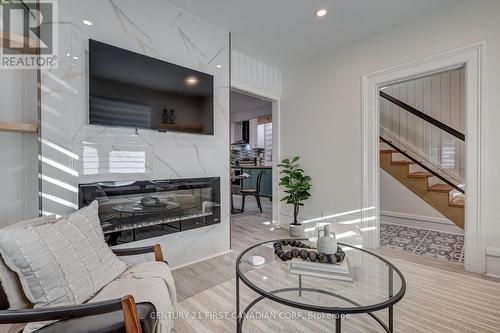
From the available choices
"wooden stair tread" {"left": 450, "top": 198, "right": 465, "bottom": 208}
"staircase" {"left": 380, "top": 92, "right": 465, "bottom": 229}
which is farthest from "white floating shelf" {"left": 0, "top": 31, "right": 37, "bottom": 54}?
"wooden stair tread" {"left": 450, "top": 198, "right": 465, "bottom": 208}

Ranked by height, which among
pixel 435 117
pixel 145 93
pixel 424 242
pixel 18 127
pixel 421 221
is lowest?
pixel 424 242

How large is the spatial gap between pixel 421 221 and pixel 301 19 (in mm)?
3789

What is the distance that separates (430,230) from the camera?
3877mm

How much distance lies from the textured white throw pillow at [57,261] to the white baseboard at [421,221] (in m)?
4.58

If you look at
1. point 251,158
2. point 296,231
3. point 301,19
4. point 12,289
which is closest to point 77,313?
point 12,289

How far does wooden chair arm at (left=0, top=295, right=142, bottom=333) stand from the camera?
0.88 metres

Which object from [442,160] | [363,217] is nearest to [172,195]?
[363,217]

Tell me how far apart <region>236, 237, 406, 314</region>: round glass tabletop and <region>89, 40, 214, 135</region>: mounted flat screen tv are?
1559mm

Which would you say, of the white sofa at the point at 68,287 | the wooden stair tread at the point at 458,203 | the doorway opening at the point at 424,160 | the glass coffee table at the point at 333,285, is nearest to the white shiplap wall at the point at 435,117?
the doorway opening at the point at 424,160

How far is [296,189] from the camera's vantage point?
3.59 meters

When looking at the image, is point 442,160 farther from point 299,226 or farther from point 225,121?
point 225,121

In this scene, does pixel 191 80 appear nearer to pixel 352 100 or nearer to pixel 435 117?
pixel 352 100

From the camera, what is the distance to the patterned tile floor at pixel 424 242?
2854 mm

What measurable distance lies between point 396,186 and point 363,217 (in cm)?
174
